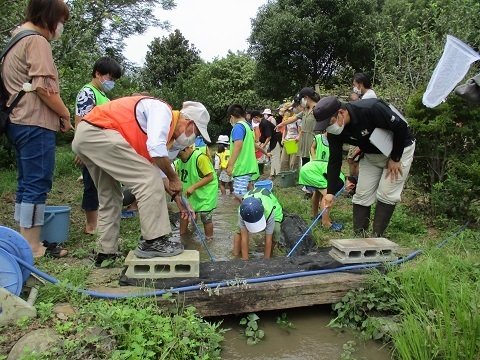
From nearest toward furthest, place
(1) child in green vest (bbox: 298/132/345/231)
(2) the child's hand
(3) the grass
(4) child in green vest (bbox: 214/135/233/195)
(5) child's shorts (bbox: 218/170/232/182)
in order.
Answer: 1. (3) the grass
2. (2) the child's hand
3. (1) child in green vest (bbox: 298/132/345/231)
4. (5) child's shorts (bbox: 218/170/232/182)
5. (4) child in green vest (bbox: 214/135/233/195)

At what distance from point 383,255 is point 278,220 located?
4.20 feet

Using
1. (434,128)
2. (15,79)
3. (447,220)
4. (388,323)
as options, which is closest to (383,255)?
(388,323)

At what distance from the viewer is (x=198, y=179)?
5.11 metres

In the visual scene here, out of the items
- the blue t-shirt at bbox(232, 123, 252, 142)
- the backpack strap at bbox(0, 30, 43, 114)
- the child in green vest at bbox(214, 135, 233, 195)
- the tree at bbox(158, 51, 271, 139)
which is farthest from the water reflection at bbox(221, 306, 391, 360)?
the tree at bbox(158, 51, 271, 139)

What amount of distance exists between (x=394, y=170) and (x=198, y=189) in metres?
2.30

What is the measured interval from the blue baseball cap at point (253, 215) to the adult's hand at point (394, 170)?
1.35 m

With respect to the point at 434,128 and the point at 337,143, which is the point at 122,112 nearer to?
the point at 337,143

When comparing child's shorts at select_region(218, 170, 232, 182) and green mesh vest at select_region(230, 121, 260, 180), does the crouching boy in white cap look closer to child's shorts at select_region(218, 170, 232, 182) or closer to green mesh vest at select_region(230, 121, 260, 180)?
green mesh vest at select_region(230, 121, 260, 180)

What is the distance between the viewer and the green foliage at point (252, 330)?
290 cm

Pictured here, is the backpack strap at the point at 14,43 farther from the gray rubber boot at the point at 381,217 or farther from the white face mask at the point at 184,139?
the gray rubber boot at the point at 381,217

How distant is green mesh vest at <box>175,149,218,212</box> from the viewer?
505 cm

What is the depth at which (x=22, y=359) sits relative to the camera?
1.96 m

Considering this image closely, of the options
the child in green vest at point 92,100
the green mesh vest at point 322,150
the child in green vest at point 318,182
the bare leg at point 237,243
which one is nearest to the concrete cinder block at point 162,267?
the child in green vest at point 92,100

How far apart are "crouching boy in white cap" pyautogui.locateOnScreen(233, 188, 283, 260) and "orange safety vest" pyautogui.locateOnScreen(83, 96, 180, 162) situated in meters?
1.33
